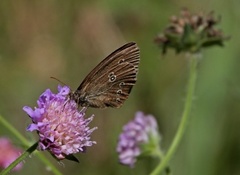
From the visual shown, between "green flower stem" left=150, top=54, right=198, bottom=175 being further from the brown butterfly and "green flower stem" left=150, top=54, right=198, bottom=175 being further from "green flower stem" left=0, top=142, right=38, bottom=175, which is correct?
"green flower stem" left=0, top=142, right=38, bottom=175

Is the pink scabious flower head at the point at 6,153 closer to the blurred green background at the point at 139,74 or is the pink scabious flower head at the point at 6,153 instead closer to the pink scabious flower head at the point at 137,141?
the pink scabious flower head at the point at 137,141

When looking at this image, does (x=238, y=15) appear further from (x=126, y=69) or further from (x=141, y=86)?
(x=126, y=69)

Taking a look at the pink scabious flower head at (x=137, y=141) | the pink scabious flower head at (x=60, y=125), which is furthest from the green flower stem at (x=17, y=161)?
the pink scabious flower head at (x=137, y=141)

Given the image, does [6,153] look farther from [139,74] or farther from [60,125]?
[139,74]

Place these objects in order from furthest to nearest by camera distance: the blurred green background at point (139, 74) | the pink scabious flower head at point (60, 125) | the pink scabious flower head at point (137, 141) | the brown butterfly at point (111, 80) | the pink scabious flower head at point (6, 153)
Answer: the blurred green background at point (139, 74)
the pink scabious flower head at point (6, 153)
the pink scabious flower head at point (137, 141)
the brown butterfly at point (111, 80)
the pink scabious flower head at point (60, 125)

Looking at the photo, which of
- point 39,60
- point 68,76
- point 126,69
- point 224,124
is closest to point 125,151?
point 126,69

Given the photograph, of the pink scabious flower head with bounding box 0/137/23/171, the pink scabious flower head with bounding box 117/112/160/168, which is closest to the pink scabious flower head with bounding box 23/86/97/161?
the pink scabious flower head with bounding box 117/112/160/168
